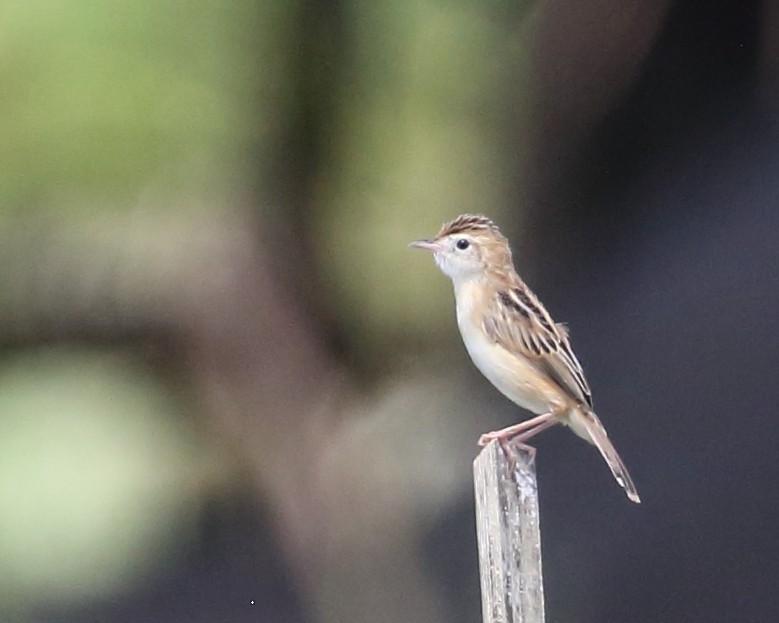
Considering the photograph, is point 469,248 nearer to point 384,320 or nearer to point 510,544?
point 384,320

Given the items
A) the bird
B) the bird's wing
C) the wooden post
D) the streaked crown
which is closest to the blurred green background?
the streaked crown

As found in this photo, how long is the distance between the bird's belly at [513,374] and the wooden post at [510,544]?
74 cm

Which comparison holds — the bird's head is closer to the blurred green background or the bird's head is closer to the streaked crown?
the streaked crown

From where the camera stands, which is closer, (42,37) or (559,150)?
(42,37)

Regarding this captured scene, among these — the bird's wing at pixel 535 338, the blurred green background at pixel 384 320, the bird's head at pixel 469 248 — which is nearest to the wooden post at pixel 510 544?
the bird's wing at pixel 535 338

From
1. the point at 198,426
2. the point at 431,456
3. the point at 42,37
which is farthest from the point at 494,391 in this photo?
the point at 42,37

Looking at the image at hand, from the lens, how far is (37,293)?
357cm

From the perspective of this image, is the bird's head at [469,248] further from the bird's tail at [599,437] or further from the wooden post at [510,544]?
the wooden post at [510,544]

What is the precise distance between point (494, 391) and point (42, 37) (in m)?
1.56

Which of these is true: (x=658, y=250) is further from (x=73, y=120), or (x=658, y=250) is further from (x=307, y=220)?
(x=73, y=120)

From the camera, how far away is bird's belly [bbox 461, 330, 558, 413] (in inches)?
116

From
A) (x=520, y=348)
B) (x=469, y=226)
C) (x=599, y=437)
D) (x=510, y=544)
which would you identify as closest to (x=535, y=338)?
(x=520, y=348)

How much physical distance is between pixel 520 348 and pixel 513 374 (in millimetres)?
61

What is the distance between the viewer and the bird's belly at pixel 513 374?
9.70ft
